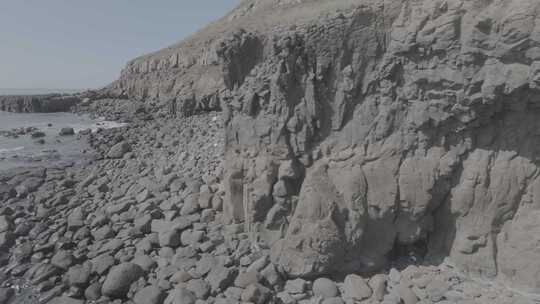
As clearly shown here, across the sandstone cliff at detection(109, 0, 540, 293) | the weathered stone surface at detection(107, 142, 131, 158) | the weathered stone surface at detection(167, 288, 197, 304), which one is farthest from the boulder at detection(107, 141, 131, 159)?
the weathered stone surface at detection(167, 288, 197, 304)

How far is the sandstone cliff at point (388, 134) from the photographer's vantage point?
673 centimetres

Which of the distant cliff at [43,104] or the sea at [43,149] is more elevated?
the distant cliff at [43,104]

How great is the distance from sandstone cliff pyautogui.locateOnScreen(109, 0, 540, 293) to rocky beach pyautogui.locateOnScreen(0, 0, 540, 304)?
3 centimetres

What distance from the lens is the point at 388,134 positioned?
26.2 feet

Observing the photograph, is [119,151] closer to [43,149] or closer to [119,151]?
[119,151]

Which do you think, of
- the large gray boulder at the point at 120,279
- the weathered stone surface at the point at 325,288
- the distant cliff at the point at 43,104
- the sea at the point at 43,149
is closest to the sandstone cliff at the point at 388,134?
the weathered stone surface at the point at 325,288

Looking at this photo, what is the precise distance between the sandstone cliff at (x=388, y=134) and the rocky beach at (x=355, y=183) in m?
0.03

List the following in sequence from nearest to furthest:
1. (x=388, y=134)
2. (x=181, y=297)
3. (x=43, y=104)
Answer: (x=181, y=297), (x=388, y=134), (x=43, y=104)

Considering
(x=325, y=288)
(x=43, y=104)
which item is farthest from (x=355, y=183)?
(x=43, y=104)

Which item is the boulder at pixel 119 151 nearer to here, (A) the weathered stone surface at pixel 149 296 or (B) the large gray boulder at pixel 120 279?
(B) the large gray boulder at pixel 120 279

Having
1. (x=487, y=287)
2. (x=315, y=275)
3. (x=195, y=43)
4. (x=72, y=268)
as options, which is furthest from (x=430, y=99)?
(x=195, y=43)

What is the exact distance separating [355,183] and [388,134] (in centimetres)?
148

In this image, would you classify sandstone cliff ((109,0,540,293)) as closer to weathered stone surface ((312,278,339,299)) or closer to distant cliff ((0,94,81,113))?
weathered stone surface ((312,278,339,299))

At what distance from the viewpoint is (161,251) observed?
10.1 m
